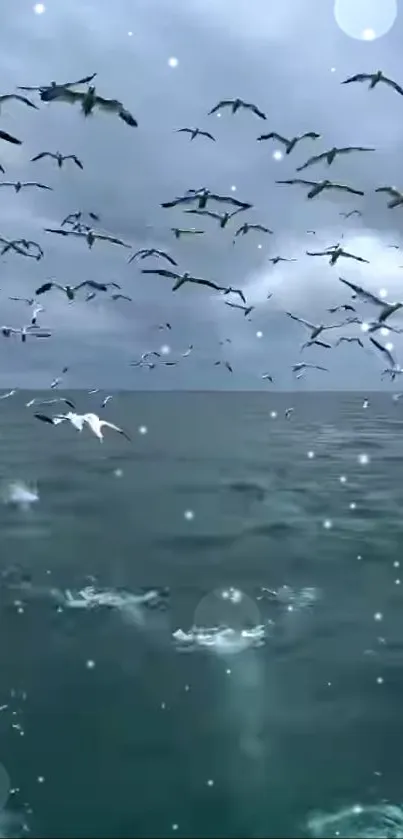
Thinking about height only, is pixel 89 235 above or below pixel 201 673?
above

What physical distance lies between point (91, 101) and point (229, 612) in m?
21.7

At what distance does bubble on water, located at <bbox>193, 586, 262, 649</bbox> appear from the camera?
32094 millimetres

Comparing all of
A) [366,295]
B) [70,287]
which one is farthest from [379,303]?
[70,287]

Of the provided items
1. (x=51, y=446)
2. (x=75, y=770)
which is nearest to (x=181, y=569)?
(x=75, y=770)

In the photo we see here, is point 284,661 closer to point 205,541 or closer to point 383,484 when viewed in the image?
point 205,541

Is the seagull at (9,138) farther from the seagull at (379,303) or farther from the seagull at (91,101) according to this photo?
the seagull at (379,303)

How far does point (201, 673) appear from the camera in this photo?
26.6 meters

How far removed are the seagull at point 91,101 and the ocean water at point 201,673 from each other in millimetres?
17086

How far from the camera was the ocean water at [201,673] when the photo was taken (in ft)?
64.2

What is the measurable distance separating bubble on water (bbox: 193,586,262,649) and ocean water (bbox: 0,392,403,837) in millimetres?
136

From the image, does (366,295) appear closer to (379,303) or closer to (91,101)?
(379,303)

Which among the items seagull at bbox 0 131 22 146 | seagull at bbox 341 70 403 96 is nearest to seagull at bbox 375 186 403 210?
seagull at bbox 341 70 403 96

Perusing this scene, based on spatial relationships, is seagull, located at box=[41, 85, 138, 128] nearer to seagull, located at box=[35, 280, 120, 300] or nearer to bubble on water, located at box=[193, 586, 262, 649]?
seagull, located at box=[35, 280, 120, 300]

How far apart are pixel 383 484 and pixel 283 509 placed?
1571 cm
